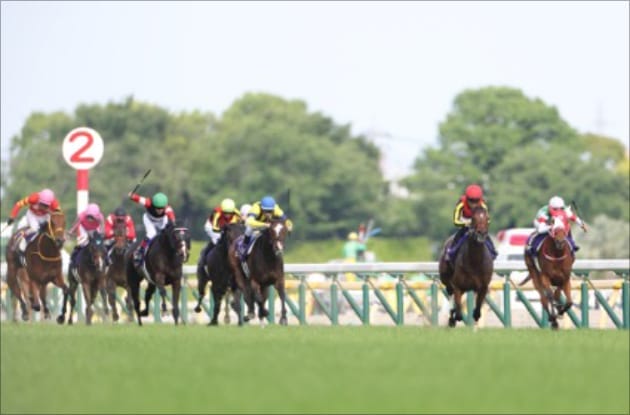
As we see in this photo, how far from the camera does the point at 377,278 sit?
34.7 meters

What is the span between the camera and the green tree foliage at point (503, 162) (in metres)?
93.8

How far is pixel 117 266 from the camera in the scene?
99.2 feet

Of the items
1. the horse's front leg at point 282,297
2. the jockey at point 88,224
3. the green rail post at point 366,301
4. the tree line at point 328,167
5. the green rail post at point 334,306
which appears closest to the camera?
the horse's front leg at point 282,297

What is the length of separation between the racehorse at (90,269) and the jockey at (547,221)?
6078mm

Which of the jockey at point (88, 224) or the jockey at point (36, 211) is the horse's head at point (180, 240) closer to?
the jockey at point (88, 224)

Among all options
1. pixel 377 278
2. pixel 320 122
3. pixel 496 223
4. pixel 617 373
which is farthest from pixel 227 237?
pixel 320 122

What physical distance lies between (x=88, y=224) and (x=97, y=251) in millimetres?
535

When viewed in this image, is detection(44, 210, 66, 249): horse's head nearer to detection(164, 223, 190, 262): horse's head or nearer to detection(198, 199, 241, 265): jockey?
detection(164, 223, 190, 262): horse's head

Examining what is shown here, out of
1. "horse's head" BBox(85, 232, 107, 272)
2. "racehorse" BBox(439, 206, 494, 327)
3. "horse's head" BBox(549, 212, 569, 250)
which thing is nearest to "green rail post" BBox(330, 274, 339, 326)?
"horse's head" BBox(85, 232, 107, 272)

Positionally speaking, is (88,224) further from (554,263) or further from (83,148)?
(554,263)

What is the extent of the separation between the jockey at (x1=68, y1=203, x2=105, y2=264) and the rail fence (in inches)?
66.0

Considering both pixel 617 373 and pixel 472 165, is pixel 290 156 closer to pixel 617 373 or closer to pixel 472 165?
pixel 472 165

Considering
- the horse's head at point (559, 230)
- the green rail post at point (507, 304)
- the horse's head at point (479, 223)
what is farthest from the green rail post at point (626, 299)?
the horse's head at point (479, 223)

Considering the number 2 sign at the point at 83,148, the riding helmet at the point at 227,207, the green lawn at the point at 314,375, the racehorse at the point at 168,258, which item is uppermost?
the number 2 sign at the point at 83,148
